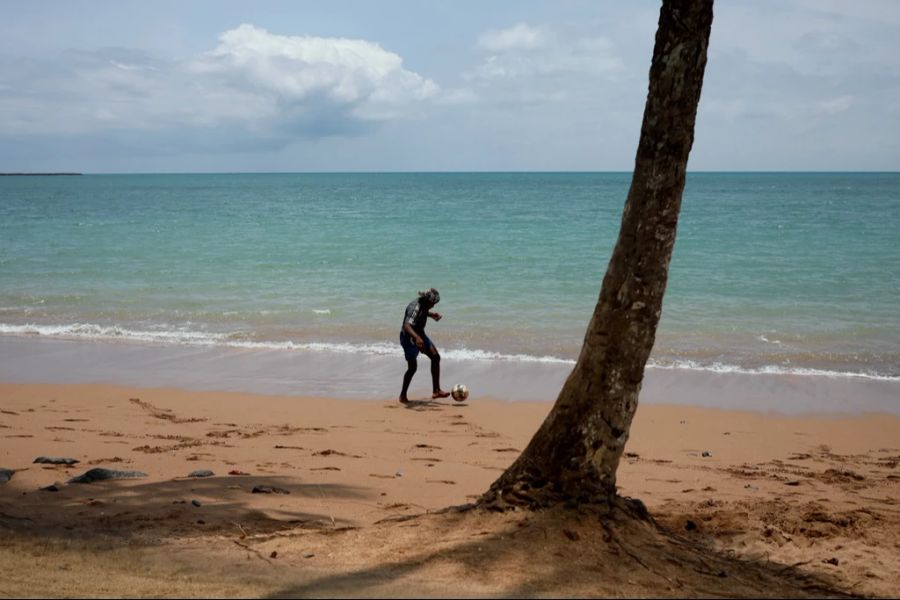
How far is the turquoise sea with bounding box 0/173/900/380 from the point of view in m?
16.0

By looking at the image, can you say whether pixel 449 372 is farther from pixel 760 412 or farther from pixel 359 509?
pixel 359 509

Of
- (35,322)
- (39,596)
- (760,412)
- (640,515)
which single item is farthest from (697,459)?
(35,322)

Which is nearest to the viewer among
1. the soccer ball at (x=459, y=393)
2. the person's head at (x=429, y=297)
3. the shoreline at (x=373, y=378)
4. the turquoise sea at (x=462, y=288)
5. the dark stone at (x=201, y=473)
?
the dark stone at (x=201, y=473)

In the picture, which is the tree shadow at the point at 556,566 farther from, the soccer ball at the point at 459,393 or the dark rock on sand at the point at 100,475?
the soccer ball at the point at 459,393

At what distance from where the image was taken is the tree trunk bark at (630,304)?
5.16 metres

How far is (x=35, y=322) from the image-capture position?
733 inches

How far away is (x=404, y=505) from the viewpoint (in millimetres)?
7070

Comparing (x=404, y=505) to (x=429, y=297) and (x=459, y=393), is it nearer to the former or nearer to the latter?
(x=459, y=393)

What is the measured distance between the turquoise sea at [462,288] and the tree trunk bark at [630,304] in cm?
891

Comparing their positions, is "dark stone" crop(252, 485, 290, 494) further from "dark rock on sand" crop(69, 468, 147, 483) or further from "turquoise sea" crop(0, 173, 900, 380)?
"turquoise sea" crop(0, 173, 900, 380)

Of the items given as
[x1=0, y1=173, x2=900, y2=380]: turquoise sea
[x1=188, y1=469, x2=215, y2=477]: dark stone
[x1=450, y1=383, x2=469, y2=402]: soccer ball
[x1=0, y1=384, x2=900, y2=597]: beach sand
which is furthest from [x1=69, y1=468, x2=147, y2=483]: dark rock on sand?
[x1=0, y1=173, x2=900, y2=380]: turquoise sea

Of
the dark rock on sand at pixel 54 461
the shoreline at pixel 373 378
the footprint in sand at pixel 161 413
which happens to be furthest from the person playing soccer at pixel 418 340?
the dark rock on sand at pixel 54 461

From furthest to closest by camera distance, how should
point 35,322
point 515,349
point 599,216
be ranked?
1. point 599,216
2. point 35,322
3. point 515,349

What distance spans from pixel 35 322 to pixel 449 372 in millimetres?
10083
